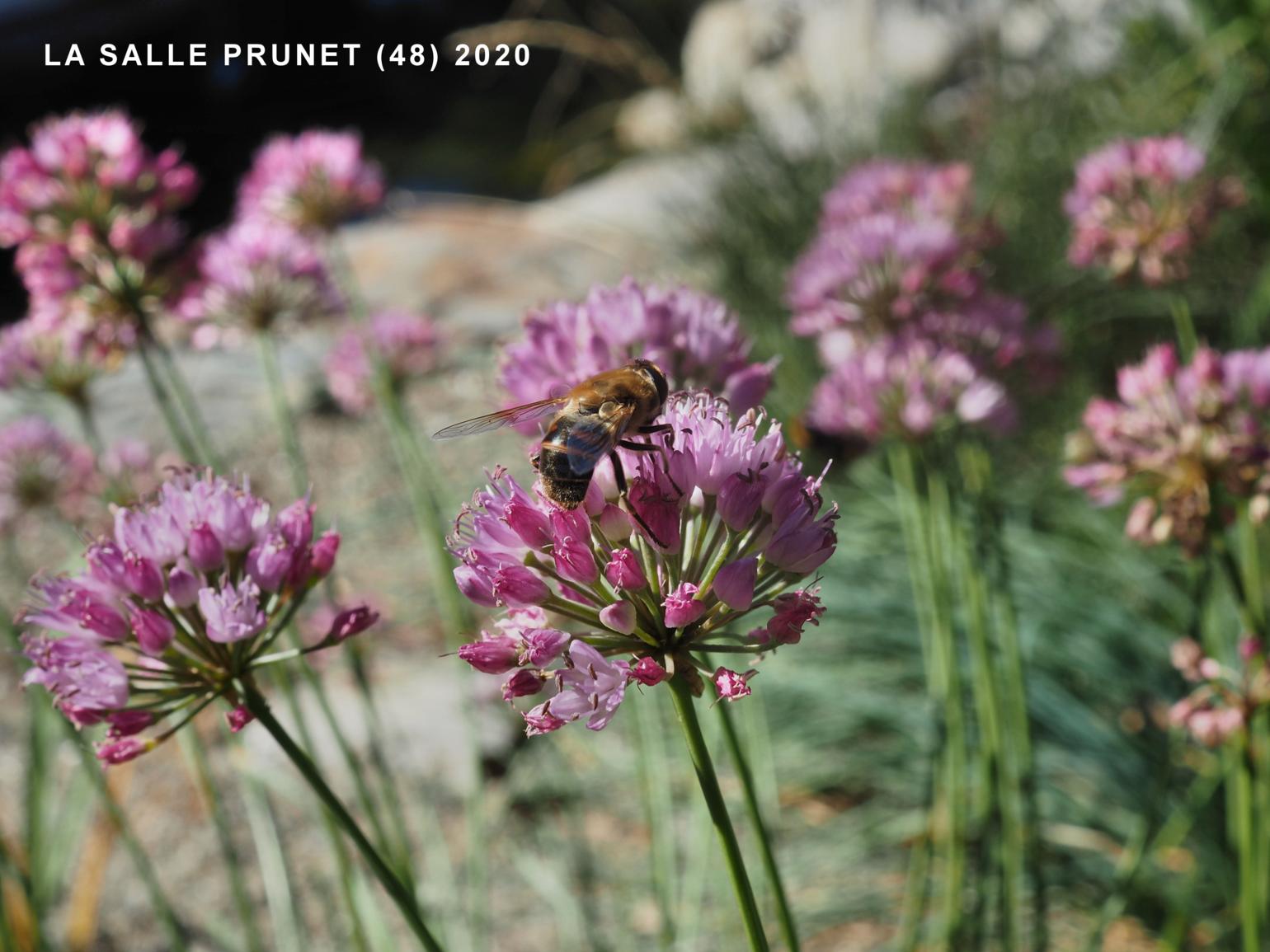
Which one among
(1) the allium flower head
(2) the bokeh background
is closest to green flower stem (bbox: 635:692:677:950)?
(2) the bokeh background

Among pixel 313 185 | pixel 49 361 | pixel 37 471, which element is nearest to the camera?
pixel 49 361

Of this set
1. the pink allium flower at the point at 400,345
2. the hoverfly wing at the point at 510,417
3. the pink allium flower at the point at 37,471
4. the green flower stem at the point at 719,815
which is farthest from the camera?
the pink allium flower at the point at 400,345

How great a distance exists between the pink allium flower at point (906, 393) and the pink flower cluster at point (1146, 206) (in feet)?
1.66

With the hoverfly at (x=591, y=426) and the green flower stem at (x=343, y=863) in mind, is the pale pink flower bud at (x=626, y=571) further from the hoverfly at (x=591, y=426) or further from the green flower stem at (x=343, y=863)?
the green flower stem at (x=343, y=863)

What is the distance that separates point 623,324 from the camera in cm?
131

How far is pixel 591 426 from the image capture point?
101 cm

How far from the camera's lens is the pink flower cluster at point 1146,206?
207 cm

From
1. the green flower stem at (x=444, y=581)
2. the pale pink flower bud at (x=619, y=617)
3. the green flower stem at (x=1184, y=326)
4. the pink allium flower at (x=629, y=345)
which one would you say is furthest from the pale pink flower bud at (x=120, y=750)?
the green flower stem at (x=1184, y=326)

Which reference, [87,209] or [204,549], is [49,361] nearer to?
[87,209]

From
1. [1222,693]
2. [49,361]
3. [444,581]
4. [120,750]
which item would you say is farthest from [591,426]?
[49,361]

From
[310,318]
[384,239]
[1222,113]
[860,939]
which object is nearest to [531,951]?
[860,939]

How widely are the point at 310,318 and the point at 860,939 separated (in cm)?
195

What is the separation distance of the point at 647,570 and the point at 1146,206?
169cm

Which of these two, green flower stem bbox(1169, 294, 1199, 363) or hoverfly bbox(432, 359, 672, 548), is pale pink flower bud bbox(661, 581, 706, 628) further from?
green flower stem bbox(1169, 294, 1199, 363)
